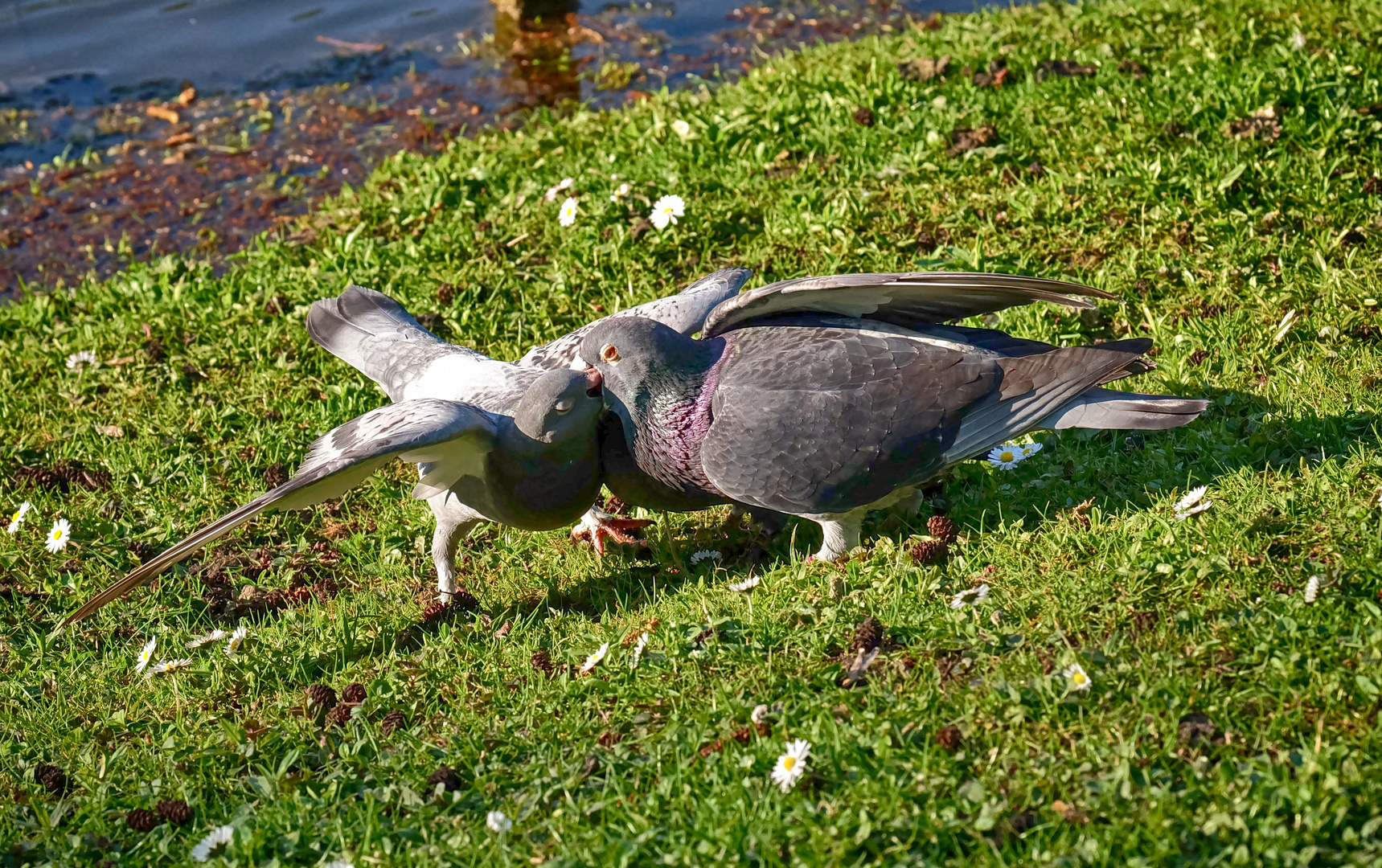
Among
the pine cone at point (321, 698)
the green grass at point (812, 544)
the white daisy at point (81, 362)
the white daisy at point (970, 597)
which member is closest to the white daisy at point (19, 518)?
the green grass at point (812, 544)

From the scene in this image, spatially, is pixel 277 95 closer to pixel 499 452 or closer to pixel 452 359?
pixel 452 359

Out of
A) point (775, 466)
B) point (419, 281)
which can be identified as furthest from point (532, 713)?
point (419, 281)

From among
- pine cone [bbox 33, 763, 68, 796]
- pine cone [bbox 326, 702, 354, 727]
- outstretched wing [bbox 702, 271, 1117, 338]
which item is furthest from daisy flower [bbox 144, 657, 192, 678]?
outstretched wing [bbox 702, 271, 1117, 338]

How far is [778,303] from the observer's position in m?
4.06

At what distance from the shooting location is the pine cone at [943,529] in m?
3.96

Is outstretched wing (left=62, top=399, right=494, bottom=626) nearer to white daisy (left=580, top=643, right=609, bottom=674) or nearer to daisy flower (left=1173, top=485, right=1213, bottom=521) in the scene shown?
white daisy (left=580, top=643, right=609, bottom=674)

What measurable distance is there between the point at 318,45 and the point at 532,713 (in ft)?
26.4

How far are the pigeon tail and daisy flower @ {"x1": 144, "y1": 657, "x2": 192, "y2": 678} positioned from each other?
10.0 feet

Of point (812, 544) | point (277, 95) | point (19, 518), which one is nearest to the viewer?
point (812, 544)

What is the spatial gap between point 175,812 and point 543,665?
3.71 ft

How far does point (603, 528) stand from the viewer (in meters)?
4.79

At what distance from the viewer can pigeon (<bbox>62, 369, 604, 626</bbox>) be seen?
3814 mm

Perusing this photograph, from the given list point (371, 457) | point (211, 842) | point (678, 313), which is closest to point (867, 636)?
point (371, 457)

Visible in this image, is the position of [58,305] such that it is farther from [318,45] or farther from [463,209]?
[318,45]
